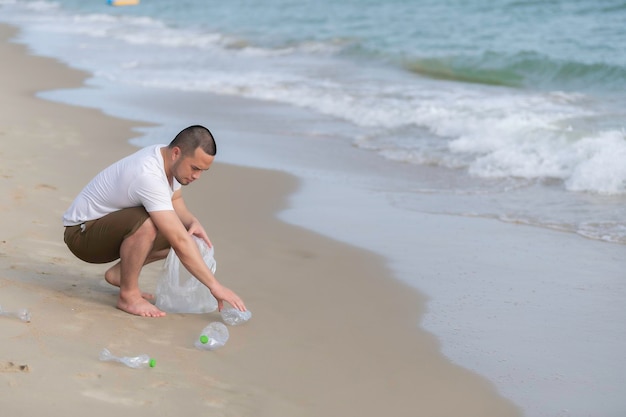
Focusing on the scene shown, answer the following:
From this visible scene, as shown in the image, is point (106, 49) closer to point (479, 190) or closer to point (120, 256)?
point (479, 190)

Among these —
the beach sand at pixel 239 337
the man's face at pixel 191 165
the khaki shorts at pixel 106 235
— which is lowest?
the beach sand at pixel 239 337

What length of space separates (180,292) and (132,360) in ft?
2.96

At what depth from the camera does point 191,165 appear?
14.5 ft

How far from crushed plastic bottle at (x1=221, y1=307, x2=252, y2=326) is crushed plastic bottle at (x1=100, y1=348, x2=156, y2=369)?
707 mm

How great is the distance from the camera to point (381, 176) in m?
8.37

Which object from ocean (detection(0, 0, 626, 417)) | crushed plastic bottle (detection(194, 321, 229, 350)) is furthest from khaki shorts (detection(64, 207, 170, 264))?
ocean (detection(0, 0, 626, 417))

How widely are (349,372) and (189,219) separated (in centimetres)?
132

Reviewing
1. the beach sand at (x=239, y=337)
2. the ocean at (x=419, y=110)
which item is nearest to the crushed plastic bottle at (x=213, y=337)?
the beach sand at (x=239, y=337)

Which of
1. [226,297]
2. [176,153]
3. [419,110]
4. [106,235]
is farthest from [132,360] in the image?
[419,110]

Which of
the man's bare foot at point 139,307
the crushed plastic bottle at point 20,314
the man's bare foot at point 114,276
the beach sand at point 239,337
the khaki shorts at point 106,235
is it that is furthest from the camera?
the man's bare foot at point 114,276

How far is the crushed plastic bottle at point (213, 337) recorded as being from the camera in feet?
14.2

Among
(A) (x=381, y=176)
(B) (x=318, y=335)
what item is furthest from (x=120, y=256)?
(A) (x=381, y=176)

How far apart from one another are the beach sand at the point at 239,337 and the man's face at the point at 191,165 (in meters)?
0.75

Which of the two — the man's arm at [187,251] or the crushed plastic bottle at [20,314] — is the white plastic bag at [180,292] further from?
the crushed plastic bottle at [20,314]
